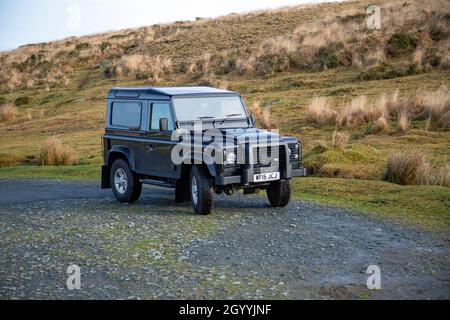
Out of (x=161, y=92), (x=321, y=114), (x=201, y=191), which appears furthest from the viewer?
(x=321, y=114)

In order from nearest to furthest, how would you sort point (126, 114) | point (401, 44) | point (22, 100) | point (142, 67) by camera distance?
point (126, 114) → point (401, 44) → point (22, 100) → point (142, 67)

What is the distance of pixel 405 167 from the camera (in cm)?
1587

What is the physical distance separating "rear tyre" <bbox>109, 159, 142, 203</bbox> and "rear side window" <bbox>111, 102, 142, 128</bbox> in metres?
0.77

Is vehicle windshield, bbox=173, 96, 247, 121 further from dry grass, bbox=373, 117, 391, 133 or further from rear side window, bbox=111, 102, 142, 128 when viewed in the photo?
dry grass, bbox=373, 117, 391, 133

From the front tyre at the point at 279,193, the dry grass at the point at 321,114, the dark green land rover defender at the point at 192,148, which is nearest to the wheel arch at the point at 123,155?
the dark green land rover defender at the point at 192,148

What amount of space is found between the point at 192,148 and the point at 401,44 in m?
23.4

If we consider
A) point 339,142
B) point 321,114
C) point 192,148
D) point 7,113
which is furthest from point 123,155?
point 7,113

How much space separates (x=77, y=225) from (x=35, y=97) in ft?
103

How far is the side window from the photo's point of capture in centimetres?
1302

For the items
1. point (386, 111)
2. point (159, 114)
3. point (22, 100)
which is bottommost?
point (386, 111)

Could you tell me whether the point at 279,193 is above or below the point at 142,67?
below

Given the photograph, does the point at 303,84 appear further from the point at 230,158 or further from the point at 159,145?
the point at 230,158

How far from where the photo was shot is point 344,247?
1004cm

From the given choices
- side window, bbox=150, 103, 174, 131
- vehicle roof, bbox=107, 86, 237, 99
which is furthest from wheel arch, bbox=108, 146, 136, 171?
vehicle roof, bbox=107, 86, 237, 99
